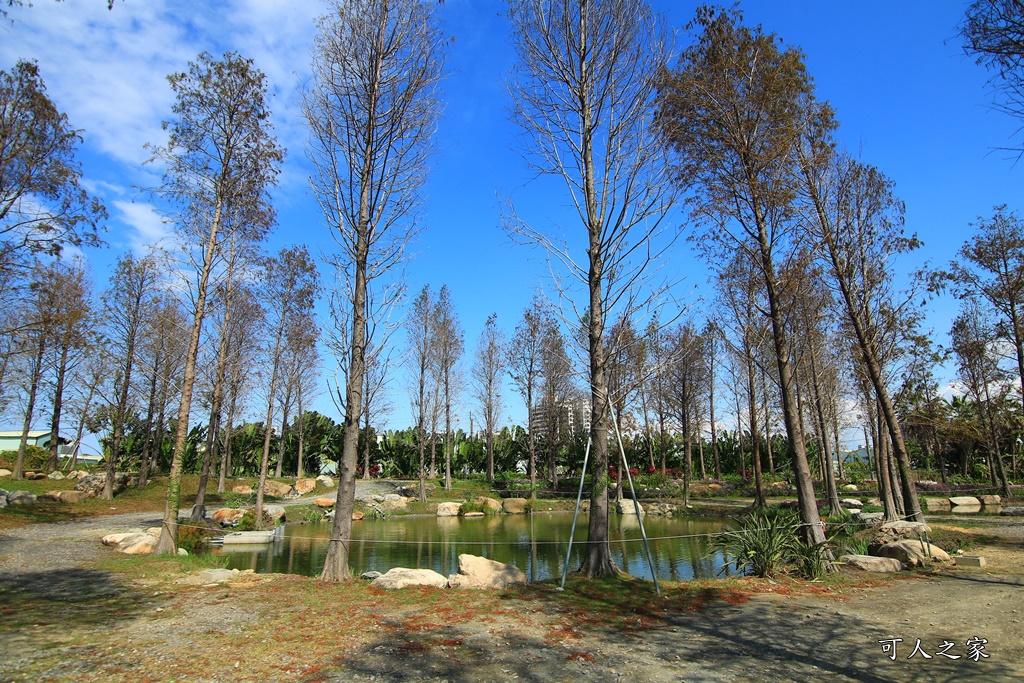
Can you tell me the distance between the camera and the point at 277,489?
75.6ft

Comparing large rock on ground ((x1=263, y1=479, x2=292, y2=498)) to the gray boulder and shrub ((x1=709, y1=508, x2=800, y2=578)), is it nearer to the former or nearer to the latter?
shrub ((x1=709, y1=508, x2=800, y2=578))

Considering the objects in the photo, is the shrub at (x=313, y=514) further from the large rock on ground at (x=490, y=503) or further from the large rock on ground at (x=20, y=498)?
the large rock on ground at (x=20, y=498)

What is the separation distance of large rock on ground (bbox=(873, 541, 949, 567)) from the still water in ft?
8.62

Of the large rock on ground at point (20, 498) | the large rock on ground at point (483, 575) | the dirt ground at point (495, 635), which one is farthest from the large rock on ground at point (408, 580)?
the large rock on ground at point (20, 498)

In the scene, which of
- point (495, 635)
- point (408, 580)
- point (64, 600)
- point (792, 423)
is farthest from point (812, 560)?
point (64, 600)

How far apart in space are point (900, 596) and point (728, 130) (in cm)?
782

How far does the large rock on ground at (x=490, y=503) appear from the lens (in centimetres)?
2293

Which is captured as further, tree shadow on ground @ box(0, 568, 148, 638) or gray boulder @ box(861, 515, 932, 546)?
gray boulder @ box(861, 515, 932, 546)

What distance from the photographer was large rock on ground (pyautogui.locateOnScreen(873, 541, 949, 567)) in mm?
7805

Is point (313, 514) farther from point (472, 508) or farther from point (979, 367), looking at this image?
point (979, 367)

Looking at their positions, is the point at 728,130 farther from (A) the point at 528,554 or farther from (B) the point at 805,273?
(A) the point at 528,554

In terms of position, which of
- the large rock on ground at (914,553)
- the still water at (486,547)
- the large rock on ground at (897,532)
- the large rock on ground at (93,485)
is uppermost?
the large rock on ground at (93,485)

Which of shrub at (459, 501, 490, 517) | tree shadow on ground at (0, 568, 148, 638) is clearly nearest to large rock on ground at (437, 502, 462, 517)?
shrub at (459, 501, 490, 517)

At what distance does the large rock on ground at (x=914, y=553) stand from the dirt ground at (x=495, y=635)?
84 cm
